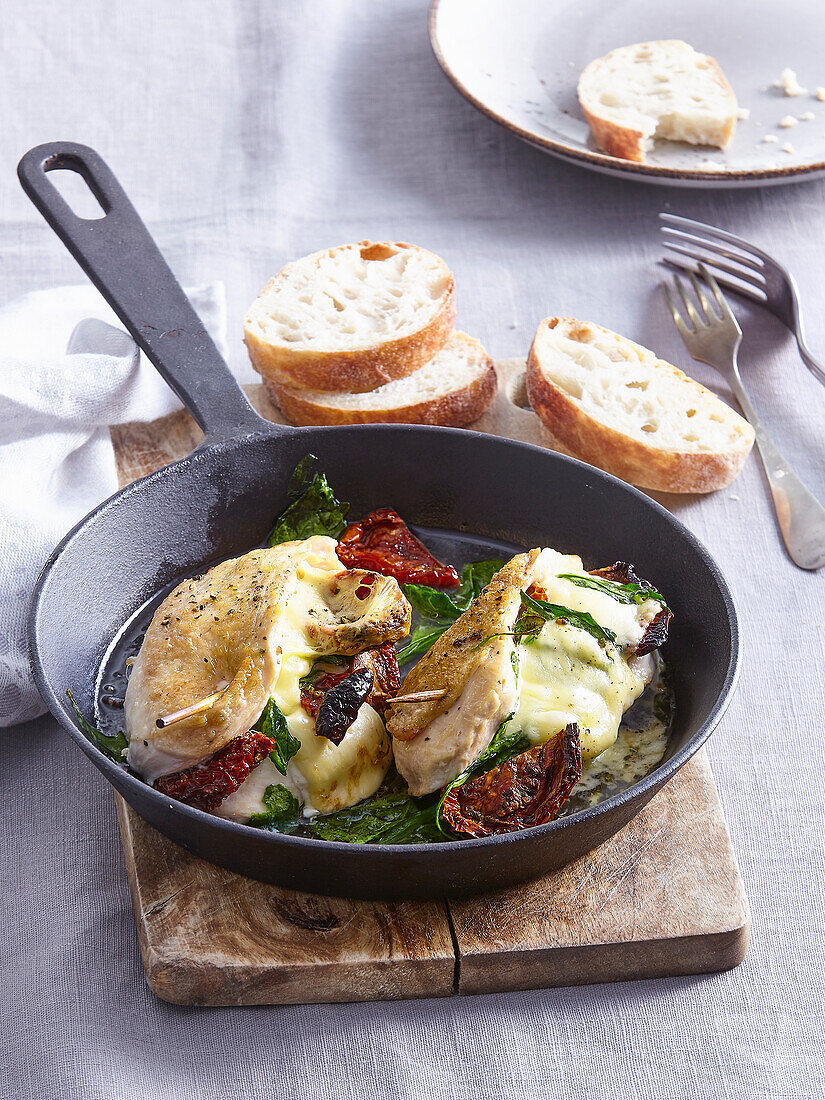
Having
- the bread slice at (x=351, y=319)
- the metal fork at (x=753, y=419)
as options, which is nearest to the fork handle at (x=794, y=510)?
the metal fork at (x=753, y=419)

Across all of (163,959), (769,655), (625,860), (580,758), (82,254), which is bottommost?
(769,655)

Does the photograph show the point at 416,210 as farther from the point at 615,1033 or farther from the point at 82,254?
the point at 615,1033

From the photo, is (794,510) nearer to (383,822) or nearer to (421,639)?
A: (421,639)

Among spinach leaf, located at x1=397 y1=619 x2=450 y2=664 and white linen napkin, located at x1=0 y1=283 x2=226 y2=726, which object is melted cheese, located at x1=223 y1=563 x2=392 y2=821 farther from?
white linen napkin, located at x1=0 y1=283 x2=226 y2=726

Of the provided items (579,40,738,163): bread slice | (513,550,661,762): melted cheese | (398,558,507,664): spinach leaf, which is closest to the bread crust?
(579,40,738,163): bread slice

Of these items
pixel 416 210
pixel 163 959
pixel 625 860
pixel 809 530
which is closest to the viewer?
pixel 163 959

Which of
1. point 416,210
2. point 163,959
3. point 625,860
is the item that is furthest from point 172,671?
point 416,210
